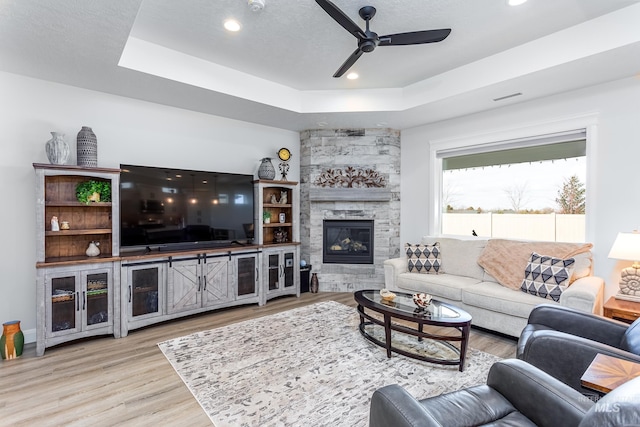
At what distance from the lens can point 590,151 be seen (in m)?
3.35

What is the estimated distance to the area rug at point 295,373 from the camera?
6.76 ft

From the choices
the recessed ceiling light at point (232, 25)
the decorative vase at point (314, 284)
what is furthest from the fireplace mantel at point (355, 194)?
the recessed ceiling light at point (232, 25)

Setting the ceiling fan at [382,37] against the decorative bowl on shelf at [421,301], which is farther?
the decorative bowl on shelf at [421,301]

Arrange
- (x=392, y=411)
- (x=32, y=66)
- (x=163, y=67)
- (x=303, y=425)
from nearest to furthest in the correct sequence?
1. (x=392, y=411)
2. (x=303, y=425)
3. (x=32, y=66)
4. (x=163, y=67)

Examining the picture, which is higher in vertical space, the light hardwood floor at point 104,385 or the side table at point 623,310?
the side table at point 623,310

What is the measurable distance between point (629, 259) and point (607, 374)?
85.9 inches

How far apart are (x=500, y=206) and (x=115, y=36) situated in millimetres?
4683

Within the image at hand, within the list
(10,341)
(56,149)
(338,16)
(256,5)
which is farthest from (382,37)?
(10,341)

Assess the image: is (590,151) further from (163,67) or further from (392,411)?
(163,67)

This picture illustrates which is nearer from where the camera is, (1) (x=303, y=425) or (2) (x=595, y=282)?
(1) (x=303, y=425)

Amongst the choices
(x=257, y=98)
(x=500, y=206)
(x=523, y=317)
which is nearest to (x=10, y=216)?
(x=257, y=98)

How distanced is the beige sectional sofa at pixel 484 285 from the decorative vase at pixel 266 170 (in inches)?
84.0

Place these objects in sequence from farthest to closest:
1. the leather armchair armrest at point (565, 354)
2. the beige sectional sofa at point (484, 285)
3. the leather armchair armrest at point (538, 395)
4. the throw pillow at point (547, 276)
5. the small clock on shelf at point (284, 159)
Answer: the small clock on shelf at point (284, 159) < the throw pillow at point (547, 276) < the beige sectional sofa at point (484, 285) < the leather armchair armrest at point (565, 354) < the leather armchair armrest at point (538, 395)

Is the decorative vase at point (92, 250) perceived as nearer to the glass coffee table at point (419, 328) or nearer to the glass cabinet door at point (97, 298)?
the glass cabinet door at point (97, 298)
